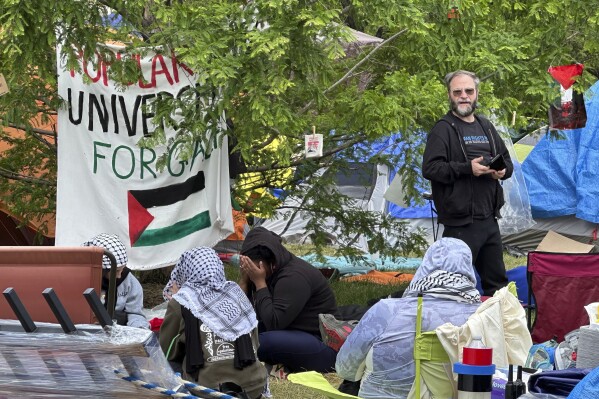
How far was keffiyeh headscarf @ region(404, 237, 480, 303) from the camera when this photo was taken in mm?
5094

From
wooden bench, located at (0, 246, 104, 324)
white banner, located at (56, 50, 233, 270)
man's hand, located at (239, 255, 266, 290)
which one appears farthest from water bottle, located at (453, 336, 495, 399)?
white banner, located at (56, 50, 233, 270)

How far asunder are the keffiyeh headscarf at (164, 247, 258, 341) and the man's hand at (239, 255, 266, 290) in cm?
93

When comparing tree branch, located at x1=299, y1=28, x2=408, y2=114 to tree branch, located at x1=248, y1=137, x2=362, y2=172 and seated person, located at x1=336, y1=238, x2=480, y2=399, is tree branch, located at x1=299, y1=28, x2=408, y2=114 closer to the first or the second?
tree branch, located at x1=248, y1=137, x2=362, y2=172

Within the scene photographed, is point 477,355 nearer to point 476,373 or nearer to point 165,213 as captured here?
point 476,373

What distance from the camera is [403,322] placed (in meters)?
4.91

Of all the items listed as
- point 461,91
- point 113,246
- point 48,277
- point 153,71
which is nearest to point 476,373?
point 48,277

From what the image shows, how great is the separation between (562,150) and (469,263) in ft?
28.9

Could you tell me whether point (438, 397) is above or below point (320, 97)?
below

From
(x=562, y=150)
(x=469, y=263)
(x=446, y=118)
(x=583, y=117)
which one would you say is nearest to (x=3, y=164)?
(x=446, y=118)

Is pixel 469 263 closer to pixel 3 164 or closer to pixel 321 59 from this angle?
pixel 321 59

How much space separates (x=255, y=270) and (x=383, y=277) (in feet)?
15.6

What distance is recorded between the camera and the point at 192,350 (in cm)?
555

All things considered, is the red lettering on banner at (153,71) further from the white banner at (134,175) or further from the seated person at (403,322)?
the seated person at (403,322)

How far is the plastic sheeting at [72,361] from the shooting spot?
12.6 ft
